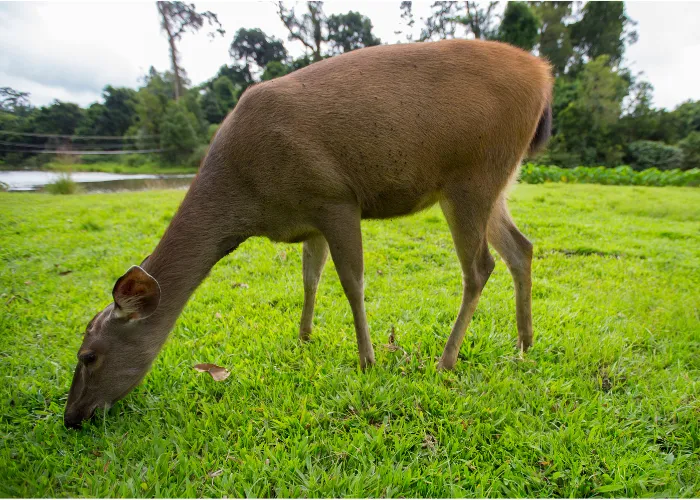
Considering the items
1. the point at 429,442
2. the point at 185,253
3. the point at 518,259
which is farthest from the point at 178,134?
the point at 429,442

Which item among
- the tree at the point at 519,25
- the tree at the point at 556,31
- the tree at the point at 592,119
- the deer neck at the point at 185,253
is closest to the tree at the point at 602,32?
the tree at the point at 556,31

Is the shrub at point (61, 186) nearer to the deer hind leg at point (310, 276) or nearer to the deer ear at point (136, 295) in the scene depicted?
the deer ear at point (136, 295)

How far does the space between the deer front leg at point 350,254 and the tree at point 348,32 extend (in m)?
9.21

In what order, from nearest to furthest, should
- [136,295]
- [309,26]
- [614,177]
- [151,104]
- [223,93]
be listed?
[136,295] → [309,26] → [614,177] → [151,104] → [223,93]

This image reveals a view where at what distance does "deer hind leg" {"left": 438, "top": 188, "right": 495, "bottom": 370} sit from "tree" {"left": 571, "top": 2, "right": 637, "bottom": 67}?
33.1 meters

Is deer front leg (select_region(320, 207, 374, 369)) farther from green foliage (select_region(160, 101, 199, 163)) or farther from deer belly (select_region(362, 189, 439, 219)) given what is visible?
green foliage (select_region(160, 101, 199, 163))

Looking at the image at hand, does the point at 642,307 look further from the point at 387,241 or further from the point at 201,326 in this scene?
the point at 201,326

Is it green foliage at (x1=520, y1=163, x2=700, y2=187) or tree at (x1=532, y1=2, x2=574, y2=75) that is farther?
tree at (x1=532, y1=2, x2=574, y2=75)

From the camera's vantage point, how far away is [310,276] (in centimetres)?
290

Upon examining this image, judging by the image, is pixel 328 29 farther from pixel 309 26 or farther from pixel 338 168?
pixel 338 168

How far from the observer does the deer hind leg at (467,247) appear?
2.36 meters

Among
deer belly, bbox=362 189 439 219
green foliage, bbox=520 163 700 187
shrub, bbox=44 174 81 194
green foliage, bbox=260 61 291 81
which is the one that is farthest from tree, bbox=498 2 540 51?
deer belly, bbox=362 189 439 219

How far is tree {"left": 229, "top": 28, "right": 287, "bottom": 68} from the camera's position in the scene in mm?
12818

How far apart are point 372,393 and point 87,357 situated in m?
1.56
